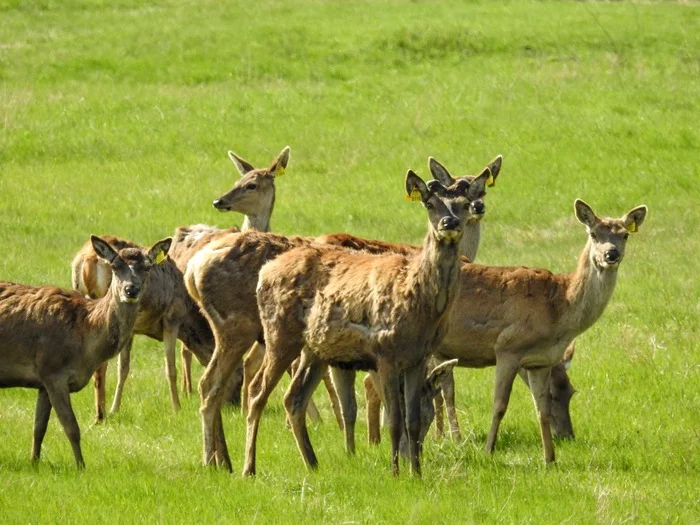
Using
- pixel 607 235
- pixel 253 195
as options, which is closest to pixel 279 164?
pixel 253 195

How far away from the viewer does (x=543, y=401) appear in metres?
11.3

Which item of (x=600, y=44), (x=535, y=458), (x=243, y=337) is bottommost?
(x=535, y=458)

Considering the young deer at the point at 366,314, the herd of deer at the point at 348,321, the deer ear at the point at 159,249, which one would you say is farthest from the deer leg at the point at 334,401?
the deer ear at the point at 159,249

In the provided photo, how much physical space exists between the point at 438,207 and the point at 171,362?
13.7ft

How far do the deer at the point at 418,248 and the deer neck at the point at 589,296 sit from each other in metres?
1.05

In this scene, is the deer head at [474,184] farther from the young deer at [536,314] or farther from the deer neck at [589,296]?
the deer neck at [589,296]

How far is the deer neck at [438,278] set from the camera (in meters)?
9.80

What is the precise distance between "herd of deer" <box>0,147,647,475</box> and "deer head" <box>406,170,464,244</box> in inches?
0.4

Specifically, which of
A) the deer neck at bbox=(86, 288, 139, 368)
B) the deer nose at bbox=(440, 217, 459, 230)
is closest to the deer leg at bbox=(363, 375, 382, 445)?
the deer neck at bbox=(86, 288, 139, 368)

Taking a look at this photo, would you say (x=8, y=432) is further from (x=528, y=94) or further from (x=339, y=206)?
(x=528, y=94)

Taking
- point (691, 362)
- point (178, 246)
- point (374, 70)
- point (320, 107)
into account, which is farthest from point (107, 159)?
point (691, 362)

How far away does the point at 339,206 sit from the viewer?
23.2 metres

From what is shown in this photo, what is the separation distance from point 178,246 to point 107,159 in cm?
1310

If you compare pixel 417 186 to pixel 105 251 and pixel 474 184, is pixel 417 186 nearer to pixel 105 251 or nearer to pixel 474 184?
pixel 474 184
